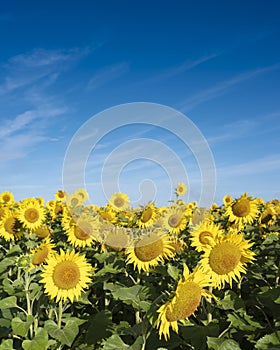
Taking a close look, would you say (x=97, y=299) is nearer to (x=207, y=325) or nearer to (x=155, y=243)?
(x=155, y=243)

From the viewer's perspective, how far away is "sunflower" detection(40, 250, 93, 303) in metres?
4.55

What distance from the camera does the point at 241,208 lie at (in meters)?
7.87

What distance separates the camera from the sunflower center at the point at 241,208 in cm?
788

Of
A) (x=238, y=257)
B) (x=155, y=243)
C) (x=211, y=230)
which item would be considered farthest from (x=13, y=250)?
(x=238, y=257)

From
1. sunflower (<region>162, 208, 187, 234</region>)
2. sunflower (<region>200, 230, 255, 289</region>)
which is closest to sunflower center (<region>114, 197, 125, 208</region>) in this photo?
sunflower (<region>162, 208, 187, 234</region>)

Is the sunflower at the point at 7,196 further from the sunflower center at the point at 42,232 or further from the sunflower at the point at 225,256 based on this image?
the sunflower at the point at 225,256

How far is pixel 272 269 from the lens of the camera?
6383 millimetres

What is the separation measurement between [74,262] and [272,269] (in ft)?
11.2

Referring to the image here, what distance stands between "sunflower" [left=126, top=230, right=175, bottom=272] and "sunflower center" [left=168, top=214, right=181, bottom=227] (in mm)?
2824

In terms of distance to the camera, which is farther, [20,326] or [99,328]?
[99,328]

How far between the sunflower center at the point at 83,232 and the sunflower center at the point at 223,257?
114 inches

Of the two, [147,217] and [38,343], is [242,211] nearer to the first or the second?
[147,217]

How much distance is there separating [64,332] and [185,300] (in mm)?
1901

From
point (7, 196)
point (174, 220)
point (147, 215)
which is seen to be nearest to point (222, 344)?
point (147, 215)
